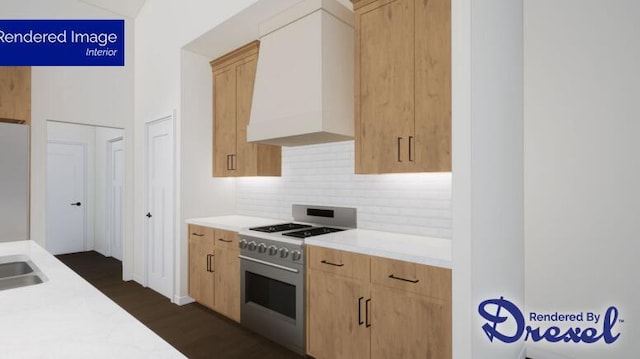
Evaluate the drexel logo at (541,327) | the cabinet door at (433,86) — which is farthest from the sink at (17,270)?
the drexel logo at (541,327)

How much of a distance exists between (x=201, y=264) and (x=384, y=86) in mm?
2608

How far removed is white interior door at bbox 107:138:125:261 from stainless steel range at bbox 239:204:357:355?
3.76 m

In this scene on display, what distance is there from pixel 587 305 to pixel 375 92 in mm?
2075

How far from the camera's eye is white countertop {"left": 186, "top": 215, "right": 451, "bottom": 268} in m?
1.85

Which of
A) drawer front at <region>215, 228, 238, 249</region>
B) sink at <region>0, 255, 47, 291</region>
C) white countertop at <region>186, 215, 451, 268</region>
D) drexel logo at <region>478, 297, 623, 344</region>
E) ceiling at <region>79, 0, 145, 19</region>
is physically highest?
ceiling at <region>79, 0, 145, 19</region>

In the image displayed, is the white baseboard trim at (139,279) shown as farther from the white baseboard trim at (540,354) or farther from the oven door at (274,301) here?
the white baseboard trim at (540,354)

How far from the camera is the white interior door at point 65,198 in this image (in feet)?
19.2

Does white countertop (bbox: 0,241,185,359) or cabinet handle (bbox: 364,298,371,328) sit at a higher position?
white countertop (bbox: 0,241,185,359)

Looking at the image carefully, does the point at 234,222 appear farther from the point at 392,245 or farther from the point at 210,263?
the point at 392,245

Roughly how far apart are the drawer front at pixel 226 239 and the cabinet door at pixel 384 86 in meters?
1.41

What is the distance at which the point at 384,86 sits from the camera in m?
2.33

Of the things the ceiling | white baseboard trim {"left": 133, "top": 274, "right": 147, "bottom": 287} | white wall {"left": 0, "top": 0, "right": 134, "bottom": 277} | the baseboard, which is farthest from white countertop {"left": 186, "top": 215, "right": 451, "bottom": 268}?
the ceiling

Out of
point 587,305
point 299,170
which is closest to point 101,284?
point 299,170

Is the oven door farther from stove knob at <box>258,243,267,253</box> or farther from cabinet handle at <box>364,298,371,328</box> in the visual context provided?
cabinet handle at <box>364,298,371,328</box>
